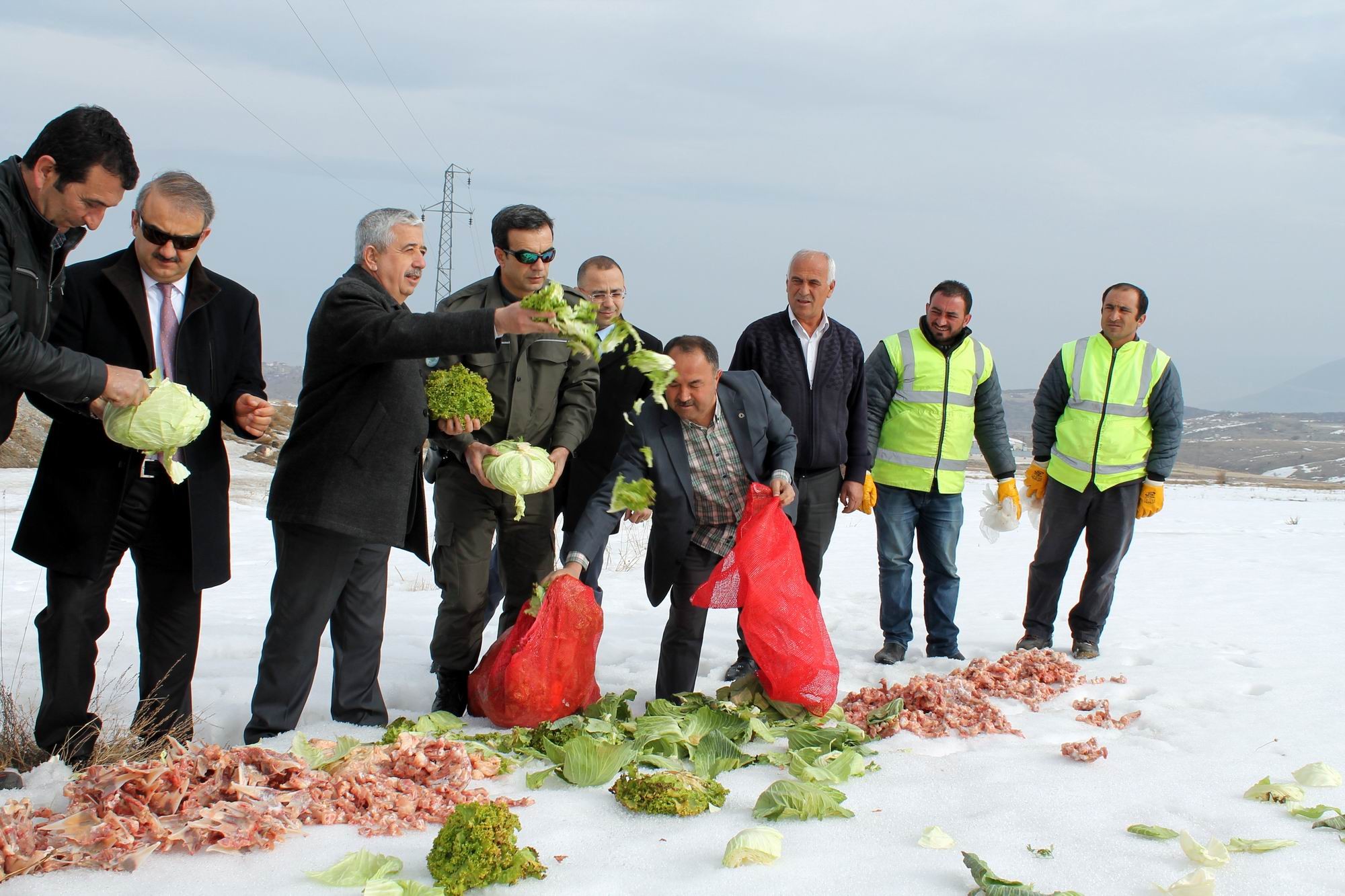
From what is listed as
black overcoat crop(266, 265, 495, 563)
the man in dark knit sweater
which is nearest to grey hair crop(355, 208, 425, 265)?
black overcoat crop(266, 265, 495, 563)

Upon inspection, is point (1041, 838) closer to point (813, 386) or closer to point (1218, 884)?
point (1218, 884)

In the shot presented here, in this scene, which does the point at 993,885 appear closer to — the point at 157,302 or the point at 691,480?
the point at 691,480

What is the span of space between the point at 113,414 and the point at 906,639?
4.66m

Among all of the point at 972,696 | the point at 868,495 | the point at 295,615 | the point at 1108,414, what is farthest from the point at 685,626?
the point at 1108,414

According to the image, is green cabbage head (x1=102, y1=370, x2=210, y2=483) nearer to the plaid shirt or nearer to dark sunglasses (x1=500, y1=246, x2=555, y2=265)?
dark sunglasses (x1=500, y1=246, x2=555, y2=265)

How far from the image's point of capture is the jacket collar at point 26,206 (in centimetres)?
342

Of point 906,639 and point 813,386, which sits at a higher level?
point 813,386

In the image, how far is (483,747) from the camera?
13.7 feet

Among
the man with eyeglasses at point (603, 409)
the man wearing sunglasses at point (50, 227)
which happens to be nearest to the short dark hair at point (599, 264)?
the man with eyeglasses at point (603, 409)

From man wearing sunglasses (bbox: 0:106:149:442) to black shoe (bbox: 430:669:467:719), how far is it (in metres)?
2.12

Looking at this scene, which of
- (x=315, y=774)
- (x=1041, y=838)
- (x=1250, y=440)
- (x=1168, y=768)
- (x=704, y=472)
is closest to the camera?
(x=1041, y=838)

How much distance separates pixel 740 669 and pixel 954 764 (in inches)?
75.7

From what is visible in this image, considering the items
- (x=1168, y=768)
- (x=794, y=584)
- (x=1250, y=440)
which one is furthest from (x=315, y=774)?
(x=1250, y=440)

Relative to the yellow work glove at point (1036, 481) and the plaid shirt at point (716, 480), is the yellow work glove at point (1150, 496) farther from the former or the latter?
the plaid shirt at point (716, 480)
